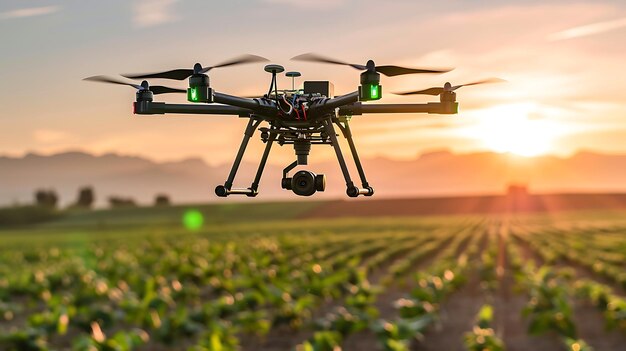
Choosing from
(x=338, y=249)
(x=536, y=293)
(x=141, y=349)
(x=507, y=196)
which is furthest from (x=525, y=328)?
(x=507, y=196)

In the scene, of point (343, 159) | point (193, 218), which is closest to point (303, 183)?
point (343, 159)

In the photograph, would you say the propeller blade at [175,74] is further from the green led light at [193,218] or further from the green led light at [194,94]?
the green led light at [193,218]

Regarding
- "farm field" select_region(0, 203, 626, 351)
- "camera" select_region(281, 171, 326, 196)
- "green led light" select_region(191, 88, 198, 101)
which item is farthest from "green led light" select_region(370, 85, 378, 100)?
"farm field" select_region(0, 203, 626, 351)

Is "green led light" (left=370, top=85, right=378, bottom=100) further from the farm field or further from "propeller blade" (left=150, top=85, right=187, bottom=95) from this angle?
the farm field

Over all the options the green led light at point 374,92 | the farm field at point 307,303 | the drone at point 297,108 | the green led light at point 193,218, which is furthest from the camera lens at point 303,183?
the green led light at point 193,218

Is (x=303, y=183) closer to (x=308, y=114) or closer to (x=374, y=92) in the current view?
(x=308, y=114)

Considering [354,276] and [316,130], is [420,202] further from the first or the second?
[316,130]

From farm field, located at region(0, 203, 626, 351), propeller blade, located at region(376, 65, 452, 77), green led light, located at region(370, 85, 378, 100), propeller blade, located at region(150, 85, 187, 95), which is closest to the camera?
green led light, located at region(370, 85, 378, 100)
